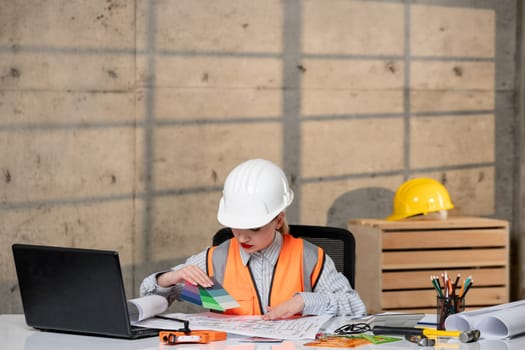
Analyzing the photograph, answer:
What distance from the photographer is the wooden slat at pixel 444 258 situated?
16.2ft

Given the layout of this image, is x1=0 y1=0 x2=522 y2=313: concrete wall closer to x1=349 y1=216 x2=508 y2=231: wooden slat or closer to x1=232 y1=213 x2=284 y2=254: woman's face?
x1=349 y1=216 x2=508 y2=231: wooden slat

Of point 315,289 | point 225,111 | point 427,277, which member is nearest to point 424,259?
point 427,277

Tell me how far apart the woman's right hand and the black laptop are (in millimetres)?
304

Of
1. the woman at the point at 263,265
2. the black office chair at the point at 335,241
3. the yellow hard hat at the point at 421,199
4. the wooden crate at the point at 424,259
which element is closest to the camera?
the woman at the point at 263,265

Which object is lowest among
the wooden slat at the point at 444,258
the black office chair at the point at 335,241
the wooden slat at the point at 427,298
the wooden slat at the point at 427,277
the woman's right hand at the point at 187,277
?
the wooden slat at the point at 427,298

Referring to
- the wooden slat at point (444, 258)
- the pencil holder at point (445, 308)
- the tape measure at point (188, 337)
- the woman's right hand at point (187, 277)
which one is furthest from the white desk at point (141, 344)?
the wooden slat at point (444, 258)

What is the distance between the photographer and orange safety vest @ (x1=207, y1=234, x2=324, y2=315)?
9.52 feet

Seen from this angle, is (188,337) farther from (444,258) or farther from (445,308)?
(444,258)

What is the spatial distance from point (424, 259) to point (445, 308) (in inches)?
97.4

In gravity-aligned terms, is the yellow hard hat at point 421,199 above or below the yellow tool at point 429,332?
above

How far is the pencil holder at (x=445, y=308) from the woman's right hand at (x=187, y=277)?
2.33 ft

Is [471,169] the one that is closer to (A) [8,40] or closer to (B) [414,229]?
(B) [414,229]

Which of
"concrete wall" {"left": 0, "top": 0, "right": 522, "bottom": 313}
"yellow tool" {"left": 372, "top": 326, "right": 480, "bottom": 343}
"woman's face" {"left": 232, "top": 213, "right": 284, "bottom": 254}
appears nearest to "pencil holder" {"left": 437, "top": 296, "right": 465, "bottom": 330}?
"yellow tool" {"left": 372, "top": 326, "right": 480, "bottom": 343}

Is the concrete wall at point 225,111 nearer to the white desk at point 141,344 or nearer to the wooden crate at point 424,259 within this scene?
the wooden crate at point 424,259
